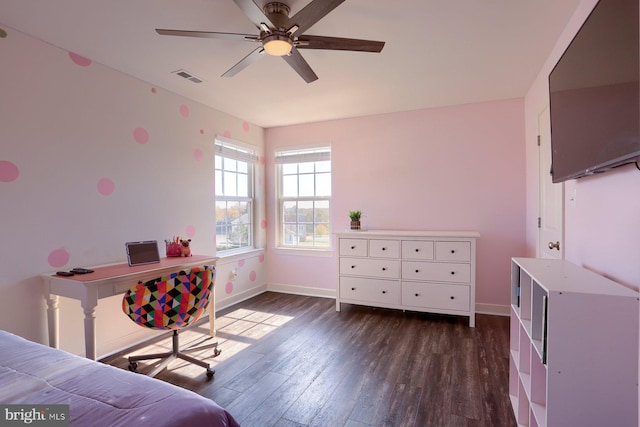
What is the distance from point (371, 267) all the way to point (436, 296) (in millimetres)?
759

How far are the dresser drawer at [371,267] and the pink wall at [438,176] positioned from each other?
0.60 metres

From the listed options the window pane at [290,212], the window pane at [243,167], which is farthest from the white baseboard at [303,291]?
the window pane at [243,167]

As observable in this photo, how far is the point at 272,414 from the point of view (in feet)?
6.06

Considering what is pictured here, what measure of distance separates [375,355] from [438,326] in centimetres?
100

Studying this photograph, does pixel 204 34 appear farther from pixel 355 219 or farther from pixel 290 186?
pixel 290 186

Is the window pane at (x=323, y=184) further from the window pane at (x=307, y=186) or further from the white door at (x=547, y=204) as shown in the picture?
the white door at (x=547, y=204)

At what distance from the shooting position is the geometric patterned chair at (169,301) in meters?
2.07

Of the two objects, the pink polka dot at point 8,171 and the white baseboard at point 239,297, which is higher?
the pink polka dot at point 8,171

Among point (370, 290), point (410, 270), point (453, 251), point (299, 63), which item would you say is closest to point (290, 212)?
point (370, 290)

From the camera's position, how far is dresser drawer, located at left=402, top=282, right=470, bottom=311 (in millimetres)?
3266

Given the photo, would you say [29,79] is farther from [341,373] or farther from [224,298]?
[341,373]

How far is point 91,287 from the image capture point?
2057 millimetres

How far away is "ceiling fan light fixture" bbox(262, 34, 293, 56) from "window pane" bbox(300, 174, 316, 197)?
265 centimetres

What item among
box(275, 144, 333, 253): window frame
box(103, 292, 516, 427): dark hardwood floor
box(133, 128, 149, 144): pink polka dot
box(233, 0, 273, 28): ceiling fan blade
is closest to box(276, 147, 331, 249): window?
box(275, 144, 333, 253): window frame
